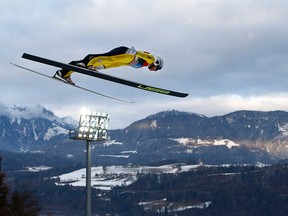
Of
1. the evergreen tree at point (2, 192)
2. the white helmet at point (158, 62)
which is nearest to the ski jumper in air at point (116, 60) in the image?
the white helmet at point (158, 62)

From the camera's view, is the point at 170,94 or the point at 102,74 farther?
the point at 170,94

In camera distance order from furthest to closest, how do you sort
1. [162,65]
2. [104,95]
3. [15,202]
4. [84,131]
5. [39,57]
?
1. [15,202]
2. [84,131]
3. [104,95]
4. [162,65]
5. [39,57]

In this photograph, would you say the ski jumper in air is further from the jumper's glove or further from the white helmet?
the white helmet

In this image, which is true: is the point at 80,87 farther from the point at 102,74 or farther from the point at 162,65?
the point at 162,65

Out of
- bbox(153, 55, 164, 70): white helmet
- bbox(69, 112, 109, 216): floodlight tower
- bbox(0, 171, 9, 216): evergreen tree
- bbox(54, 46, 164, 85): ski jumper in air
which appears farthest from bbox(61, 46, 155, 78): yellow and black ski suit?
bbox(0, 171, 9, 216): evergreen tree

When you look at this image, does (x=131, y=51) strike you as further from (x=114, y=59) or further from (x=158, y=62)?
(x=158, y=62)


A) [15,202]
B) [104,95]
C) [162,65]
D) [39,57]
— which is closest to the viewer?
[39,57]

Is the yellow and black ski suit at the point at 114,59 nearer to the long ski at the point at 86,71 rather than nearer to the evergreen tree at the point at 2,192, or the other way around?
the long ski at the point at 86,71

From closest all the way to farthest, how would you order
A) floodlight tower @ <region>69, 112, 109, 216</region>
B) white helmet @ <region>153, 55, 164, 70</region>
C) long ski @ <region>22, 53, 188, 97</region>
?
long ski @ <region>22, 53, 188, 97</region>, white helmet @ <region>153, 55, 164, 70</region>, floodlight tower @ <region>69, 112, 109, 216</region>

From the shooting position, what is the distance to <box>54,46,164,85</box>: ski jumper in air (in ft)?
61.5

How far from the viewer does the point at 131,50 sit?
61.9 ft

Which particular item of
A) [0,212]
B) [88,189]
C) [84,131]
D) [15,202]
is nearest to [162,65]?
[88,189]

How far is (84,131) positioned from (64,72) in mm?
15969

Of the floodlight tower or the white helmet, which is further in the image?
the floodlight tower
